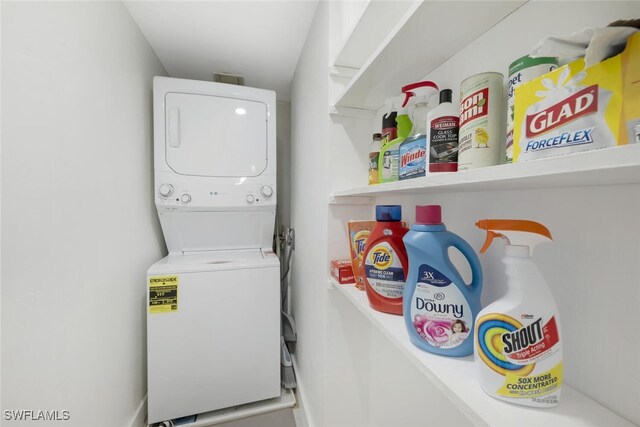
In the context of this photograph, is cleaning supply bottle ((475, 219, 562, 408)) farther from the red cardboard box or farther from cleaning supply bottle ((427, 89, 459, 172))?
the red cardboard box

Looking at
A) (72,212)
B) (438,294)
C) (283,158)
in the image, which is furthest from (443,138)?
(283,158)

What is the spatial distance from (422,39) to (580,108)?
49 centimetres

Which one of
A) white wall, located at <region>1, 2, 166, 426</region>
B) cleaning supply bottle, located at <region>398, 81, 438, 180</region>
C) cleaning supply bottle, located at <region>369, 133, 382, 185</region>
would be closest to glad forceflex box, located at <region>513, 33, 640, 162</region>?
cleaning supply bottle, located at <region>398, 81, 438, 180</region>

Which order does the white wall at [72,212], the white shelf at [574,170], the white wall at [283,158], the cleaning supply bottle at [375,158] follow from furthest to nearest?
the white wall at [283,158], the cleaning supply bottle at [375,158], the white wall at [72,212], the white shelf at [574,170]

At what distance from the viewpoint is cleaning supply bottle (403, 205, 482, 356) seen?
0.56 m

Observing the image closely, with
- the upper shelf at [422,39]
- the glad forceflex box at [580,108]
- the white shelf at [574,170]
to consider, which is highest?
the upper shelf at [422,39]

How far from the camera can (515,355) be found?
0.41m

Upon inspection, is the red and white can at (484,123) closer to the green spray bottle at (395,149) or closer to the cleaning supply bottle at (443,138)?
the cleaning supply bottle at (443,138)

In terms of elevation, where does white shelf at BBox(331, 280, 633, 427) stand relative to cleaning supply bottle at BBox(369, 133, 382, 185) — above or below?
below

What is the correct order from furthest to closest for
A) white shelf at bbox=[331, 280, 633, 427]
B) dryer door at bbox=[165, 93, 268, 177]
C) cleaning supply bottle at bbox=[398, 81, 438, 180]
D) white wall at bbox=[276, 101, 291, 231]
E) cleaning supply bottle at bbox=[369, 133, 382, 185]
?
white wall at bbox=[276, 101, 291, 231] < dryer door at bbox=[165, 93, 268, 177] < cleaning supply bottle at bbox=[369, 133, 382, 185] < cleaning supply bottle at bbox=[398, 81, 438, 180] < white shelf at bbox=[331, 280, 633, 427]

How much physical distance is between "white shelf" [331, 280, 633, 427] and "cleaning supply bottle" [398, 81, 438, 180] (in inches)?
17.7

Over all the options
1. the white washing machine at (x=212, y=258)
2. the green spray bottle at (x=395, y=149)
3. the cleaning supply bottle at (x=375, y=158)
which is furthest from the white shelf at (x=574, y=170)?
the white washing machine at (x=212, y=258)

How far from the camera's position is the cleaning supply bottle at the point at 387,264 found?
30.3 inches

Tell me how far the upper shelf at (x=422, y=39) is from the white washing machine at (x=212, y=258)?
1.13 metres
